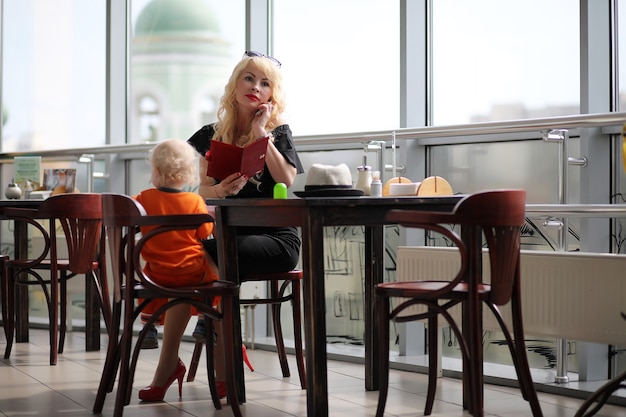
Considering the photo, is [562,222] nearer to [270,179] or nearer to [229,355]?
[270,179]

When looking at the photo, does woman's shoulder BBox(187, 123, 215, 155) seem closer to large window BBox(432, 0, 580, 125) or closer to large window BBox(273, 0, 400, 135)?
large window BBox(273, 0, 400, 135)

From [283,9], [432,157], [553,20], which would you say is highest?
[283,9]

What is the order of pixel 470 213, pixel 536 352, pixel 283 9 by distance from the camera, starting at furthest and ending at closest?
pixel 283 9 → pixel 536 352 → pixel 470 213

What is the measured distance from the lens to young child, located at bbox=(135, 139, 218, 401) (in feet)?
10.0

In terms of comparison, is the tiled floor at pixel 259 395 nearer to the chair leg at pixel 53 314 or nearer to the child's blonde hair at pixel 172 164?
the chair leg at pixel 53 314

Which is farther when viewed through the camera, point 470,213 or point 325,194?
point 325,194

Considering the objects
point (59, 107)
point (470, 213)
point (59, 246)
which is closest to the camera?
point (470, 213)

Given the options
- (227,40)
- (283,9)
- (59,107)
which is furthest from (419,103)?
(59,107)

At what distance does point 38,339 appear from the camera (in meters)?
5.02

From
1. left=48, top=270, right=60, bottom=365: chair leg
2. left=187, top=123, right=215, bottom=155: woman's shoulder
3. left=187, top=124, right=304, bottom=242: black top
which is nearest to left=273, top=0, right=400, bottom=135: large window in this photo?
left=187, top=123, right=215, bottom=155: woman's shoulder

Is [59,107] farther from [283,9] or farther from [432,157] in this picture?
[432,157]

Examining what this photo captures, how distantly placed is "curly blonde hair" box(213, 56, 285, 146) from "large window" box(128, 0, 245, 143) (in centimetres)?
167

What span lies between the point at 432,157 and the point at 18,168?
267 centimetres

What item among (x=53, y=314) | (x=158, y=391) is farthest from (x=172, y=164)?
(x=53, y=314)
